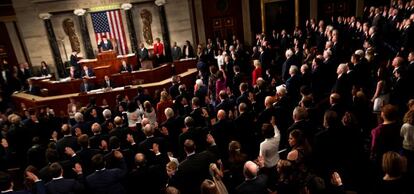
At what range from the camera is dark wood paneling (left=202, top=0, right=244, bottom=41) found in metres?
15.2

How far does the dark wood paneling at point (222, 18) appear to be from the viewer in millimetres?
15242

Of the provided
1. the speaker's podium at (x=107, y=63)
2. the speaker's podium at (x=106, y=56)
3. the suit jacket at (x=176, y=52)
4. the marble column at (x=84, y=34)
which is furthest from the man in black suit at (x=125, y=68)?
the marble column at (x=84, y=34)

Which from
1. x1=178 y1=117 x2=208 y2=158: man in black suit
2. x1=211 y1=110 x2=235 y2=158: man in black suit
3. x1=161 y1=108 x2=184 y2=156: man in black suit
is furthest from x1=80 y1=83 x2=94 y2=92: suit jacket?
x1=211 y1=110 x2=235 y2=158: man in black suit

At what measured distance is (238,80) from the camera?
27.0ft

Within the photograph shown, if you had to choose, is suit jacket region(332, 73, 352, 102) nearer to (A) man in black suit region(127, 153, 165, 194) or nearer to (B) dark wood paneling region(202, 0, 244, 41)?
(A) man in black suit region(127, 153, 165, 194)

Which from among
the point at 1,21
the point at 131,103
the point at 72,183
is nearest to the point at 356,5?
the point at 131,103

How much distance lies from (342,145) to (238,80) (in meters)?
4.58

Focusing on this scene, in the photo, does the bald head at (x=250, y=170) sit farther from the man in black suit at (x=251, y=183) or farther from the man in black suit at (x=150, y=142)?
the man in black suit at (x=150, y=142)

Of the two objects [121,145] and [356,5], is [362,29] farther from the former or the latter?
[121,145]

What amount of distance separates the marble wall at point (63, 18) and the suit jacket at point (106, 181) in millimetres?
11502

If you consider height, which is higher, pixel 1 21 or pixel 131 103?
pixel 1 21

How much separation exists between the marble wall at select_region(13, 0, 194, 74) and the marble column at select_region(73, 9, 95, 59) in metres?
0.24

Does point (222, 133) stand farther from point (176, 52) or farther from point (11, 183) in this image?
point (176, 52)

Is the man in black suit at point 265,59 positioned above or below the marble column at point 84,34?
below
